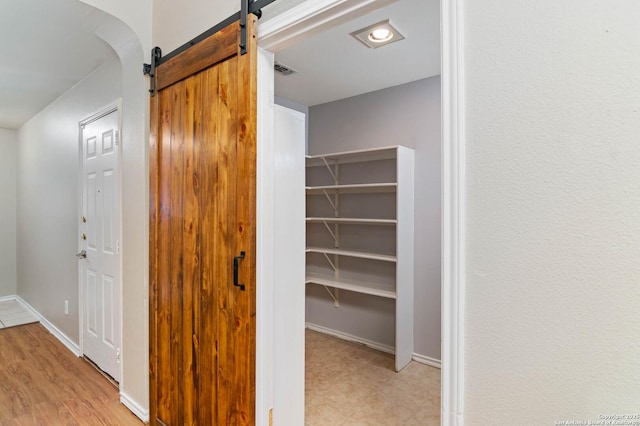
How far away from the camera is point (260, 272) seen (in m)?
1.41

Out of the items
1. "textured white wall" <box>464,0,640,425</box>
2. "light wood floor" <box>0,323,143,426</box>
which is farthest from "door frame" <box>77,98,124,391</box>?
"textured white wall" <box>464,0,640,425</box>

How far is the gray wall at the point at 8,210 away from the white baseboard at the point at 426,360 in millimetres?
5468

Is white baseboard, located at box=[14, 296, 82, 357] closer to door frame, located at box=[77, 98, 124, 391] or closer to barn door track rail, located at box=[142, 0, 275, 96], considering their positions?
door frame, located at box=[77, 98, 124, 391]

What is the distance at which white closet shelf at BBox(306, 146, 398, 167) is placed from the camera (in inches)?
119

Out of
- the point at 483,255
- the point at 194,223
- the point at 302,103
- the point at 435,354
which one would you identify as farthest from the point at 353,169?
the point at 483,255

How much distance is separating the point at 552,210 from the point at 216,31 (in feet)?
5.12

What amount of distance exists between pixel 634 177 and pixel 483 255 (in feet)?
1.12

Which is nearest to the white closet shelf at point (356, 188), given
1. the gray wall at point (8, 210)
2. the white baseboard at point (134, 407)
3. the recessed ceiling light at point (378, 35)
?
the recessed ceiling light at point (378, 35)

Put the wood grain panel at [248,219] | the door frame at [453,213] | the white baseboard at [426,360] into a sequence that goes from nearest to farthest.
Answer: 1. the door frame at [453,213]
2. the wood grain panel at [248,219]
3. the white baseboard at [426,360]

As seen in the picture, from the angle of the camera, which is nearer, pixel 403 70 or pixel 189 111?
pixel 189 111

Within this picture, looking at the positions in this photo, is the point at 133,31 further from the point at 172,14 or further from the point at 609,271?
the point at 609,271

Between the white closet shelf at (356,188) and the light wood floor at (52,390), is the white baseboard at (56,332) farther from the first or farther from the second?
the white closet shelf at (356,188)

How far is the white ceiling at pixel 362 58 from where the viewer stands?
1.98m

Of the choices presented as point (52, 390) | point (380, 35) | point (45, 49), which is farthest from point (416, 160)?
point (52, 390)
